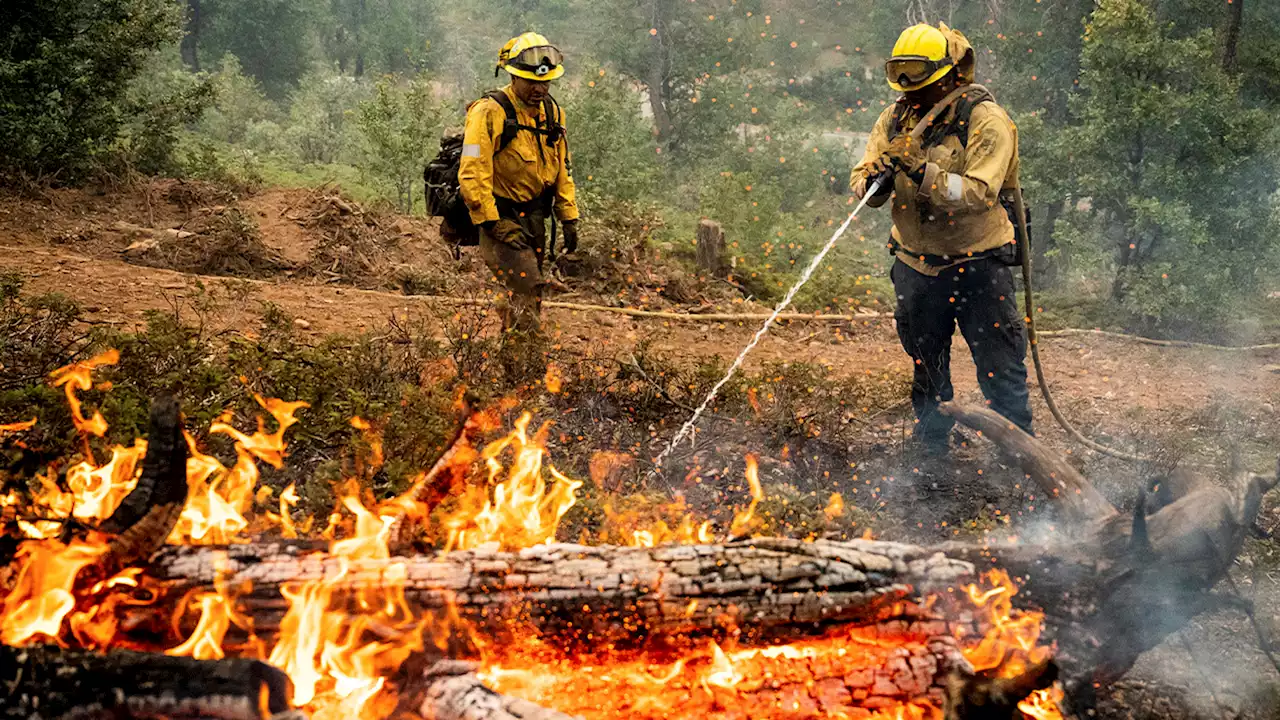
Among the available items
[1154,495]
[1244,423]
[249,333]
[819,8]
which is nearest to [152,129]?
Result: [249,333]

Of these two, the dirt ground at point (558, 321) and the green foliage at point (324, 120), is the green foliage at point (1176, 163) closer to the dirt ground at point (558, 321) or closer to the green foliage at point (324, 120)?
the dirt ground at point (558, 321)

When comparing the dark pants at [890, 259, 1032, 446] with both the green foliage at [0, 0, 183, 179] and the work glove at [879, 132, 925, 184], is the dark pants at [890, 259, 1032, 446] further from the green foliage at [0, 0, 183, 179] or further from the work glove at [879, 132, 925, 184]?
the green foliage at [0, 0, 183, 179]

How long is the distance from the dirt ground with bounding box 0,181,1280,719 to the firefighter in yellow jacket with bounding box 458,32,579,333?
0.61 m

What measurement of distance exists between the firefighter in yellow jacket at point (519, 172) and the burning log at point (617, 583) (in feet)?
10.4

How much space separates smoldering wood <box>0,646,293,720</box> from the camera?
2.56m

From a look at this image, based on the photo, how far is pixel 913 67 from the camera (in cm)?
494

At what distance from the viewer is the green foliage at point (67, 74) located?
30.3 feet

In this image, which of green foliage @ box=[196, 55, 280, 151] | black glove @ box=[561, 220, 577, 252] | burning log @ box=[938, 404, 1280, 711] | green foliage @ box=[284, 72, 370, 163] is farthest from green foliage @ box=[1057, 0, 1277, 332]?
green foliage @ box=[196, 55, 280, 151]

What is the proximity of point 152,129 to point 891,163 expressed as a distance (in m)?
9.31

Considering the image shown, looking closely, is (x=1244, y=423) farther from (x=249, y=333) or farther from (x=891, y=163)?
(x=249, y=333)

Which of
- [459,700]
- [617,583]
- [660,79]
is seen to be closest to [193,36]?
[660,79]

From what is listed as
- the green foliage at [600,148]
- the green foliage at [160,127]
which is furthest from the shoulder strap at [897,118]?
the green foliage at [160,127]

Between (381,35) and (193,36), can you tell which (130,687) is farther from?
(381,35)

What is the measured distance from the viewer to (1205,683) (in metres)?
3.86
